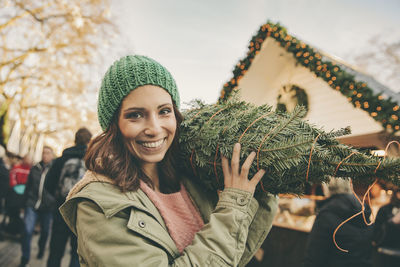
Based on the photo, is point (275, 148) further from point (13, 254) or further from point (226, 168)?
point (13, 254)

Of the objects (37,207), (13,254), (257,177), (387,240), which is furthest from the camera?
(13,254)

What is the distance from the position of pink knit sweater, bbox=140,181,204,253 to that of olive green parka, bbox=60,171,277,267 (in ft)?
0.13

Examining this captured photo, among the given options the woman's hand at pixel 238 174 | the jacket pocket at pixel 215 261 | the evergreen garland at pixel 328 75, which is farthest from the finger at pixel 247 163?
the evergreen garland at pixel 328 75

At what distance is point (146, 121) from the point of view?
1.37m

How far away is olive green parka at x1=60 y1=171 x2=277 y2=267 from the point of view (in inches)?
43.6

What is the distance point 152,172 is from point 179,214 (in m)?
0.29

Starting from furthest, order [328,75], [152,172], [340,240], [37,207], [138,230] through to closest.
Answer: [37,207] → [328,75] → [340,240] → [152,172] → [138,230]

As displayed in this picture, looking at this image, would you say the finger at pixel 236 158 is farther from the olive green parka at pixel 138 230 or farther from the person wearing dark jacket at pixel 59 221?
the person wearing dark jacket at pixel 59 221

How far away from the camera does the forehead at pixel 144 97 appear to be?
4.43 ft

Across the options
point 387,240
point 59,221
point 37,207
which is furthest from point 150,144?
point 37,207

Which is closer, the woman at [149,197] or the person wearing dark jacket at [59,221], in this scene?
the woman at [149,197]

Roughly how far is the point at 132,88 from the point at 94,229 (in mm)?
642

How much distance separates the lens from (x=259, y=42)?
4.79 m

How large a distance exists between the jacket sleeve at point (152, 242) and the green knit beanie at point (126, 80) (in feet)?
1.60
